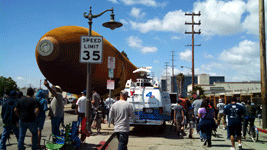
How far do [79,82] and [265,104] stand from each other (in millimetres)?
15244

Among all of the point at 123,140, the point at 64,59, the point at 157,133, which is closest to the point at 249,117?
the point at 157,133

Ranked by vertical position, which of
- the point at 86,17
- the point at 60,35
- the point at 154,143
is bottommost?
the point at 154,143

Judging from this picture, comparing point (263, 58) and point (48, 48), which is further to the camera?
point (48, 48)

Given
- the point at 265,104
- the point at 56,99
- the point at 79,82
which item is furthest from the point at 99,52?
the point at 79,82

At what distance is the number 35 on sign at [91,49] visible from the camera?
26.8 ft

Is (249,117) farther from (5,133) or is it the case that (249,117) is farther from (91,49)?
(5,133)

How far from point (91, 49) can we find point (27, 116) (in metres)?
3.28

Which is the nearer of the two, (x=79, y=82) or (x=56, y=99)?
(x=56, y=99)

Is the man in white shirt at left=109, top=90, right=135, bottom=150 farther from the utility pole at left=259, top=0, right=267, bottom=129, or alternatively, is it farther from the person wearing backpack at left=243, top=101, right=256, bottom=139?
the utility pole at left=259, top=0, right=267, bottom=129

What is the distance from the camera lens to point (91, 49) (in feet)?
27.0

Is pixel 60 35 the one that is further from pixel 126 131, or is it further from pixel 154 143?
pixel 126 131

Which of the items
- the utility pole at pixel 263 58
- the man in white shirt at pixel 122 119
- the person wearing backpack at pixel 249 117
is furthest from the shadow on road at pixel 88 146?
the utility pole at pixel 263 58

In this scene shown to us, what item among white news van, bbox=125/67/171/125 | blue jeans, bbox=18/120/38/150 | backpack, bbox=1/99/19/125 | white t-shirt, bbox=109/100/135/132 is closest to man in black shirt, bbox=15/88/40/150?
blue jeans, bbox=18/120/38/150

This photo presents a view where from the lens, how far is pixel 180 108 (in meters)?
10.9
